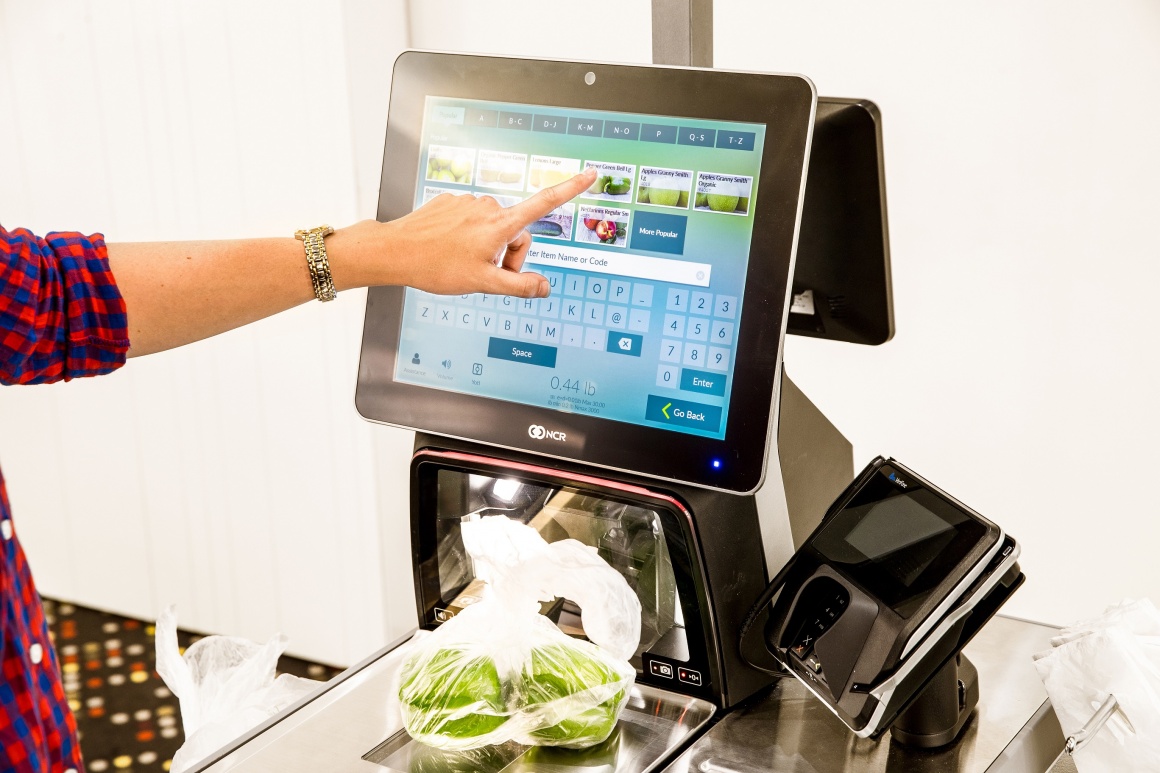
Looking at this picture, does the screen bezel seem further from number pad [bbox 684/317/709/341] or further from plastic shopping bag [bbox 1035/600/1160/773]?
plastic shopping bag [bbox 1035/600/1160/773]

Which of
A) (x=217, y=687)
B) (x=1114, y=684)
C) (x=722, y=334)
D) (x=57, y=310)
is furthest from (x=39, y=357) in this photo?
(x=1114, y=684)

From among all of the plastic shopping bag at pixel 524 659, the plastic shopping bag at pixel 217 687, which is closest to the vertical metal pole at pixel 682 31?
the plastic shopping bag at pixel 524 659

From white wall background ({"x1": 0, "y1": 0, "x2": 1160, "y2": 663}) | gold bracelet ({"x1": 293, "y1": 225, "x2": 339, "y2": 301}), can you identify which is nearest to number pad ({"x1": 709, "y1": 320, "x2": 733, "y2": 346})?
gold bracelet ({"x1": 293, "y1": 225, "x2": 339, "y2": 301})

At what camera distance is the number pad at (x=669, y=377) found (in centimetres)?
93

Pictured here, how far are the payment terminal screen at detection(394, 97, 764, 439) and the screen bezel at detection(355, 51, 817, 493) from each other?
0.01 m

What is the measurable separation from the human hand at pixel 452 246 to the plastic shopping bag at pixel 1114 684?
556 mm

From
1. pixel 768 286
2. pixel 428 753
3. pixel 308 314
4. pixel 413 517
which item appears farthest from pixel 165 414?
pixel 768 286

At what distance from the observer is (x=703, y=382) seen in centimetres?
91

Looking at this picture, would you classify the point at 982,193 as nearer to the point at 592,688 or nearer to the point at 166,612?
the point at 592,688

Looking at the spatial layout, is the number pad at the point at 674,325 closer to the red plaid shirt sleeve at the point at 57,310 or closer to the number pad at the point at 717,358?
the number pad at the point at 717,358

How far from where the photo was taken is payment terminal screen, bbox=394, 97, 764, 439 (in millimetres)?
908

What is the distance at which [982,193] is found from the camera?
192 cm

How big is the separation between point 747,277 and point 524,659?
37 centimetres

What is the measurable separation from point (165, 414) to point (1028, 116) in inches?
81.6
